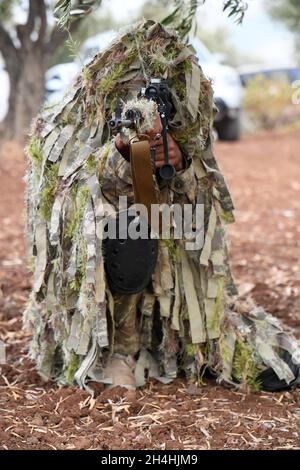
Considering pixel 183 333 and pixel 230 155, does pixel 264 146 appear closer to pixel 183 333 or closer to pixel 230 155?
pixel 230 155

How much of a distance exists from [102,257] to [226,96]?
1031 centimetres

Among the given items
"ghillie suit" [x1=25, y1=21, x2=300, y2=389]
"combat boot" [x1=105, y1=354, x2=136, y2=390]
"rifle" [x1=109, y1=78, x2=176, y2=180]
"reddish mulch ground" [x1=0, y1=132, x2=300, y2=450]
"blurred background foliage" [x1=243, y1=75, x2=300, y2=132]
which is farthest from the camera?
"blurred background foliage" [x1=243, y1=75, x2=300, y2=132]

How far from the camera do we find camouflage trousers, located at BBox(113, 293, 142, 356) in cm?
346

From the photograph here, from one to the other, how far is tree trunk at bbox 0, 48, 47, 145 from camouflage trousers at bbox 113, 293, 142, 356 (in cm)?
630

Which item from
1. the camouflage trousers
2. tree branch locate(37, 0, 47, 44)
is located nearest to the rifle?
the camouflage trousers

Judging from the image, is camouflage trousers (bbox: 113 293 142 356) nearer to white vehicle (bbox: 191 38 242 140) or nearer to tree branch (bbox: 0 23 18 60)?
tree branch (bbox: 0 23 18 60)

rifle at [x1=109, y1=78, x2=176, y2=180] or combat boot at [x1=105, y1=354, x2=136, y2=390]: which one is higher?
rifle at [x1=109, y1=78, x2=176, y2=180]

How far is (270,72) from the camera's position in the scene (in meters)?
20.4

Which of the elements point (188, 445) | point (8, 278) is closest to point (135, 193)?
point (188, 445)

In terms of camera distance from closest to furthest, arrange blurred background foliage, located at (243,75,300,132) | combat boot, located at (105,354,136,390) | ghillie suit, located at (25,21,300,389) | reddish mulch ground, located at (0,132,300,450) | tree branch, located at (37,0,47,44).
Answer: reddish mulch ground, located at (0,132,300,450)
ghillie suit, located at (25,21,300,389)
combat boot, located at (105,354,136,390)
tree branch, located at (37,0,47,44)
blurred background foliage, located at (243,75,300,132)

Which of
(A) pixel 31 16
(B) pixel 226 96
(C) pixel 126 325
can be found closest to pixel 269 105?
(B) pixel 226 96

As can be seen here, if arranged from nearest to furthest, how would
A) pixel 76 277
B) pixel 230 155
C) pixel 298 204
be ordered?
pixel 76 277
pixel 298 204
pixel 230 155

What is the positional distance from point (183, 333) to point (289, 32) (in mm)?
12519

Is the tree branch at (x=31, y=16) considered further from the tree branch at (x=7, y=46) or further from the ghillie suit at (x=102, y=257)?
the ghillie suit at (x=102, y=257)
